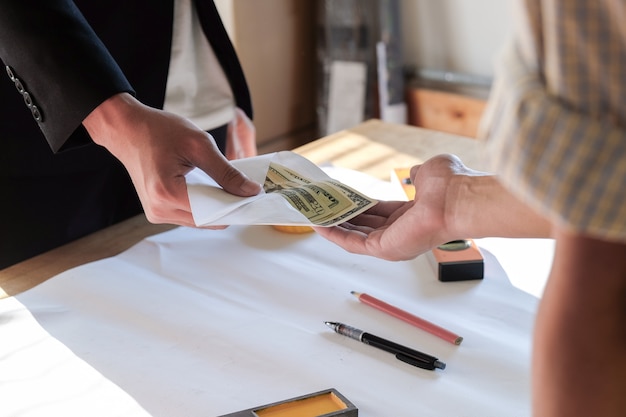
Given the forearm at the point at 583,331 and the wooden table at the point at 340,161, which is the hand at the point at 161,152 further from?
the forearm at the point at 583,331

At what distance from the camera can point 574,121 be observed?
49 cm

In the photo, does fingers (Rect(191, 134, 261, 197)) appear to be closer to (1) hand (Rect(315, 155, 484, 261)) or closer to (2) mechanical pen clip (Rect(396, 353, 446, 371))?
(1) hand (Rect(315, 155, 484, 261))

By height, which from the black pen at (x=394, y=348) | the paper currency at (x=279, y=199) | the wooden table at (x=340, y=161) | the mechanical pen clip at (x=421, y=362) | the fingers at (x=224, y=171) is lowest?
the mechanical pen clip at (x=421, y=362)

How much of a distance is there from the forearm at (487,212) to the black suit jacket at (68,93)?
50cm

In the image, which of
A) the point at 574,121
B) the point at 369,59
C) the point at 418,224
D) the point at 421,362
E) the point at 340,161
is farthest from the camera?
the point at 369,59

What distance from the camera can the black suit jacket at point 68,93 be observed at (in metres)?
1.11

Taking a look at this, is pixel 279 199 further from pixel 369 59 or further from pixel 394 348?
pixel 369 59

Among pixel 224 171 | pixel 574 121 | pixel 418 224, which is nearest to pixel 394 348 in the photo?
pixel 418 224

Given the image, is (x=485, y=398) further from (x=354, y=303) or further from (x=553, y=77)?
(x=553, y=77)

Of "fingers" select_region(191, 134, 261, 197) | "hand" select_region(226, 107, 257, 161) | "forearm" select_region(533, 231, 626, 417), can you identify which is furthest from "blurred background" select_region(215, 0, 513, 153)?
"forearm" select_region(533, 231, 626, 417)

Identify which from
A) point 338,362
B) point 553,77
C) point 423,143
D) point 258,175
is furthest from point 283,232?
point 553,77

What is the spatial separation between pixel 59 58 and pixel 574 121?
83 centimetres

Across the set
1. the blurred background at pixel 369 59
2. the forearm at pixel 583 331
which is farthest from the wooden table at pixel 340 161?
the blurred background at pixel 369 59

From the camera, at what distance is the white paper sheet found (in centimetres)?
92
